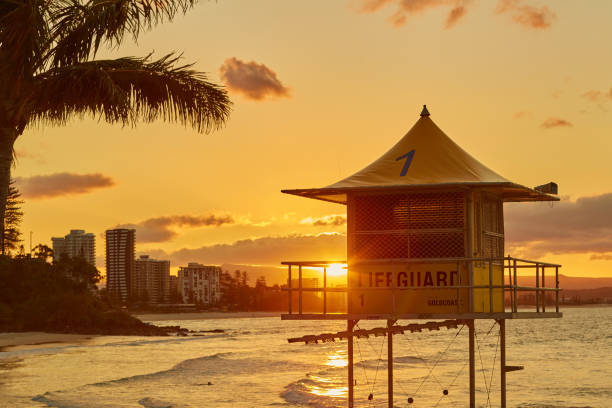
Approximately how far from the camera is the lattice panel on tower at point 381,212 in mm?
17562

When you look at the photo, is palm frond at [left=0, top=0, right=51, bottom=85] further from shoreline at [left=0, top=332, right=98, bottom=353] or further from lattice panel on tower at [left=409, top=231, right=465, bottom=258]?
shoreline at [left=0, top=332, right=98, bottom=353]

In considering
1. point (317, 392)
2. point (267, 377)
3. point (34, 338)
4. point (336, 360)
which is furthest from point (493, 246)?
point (34, 338)

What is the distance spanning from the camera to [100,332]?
88.6 meters

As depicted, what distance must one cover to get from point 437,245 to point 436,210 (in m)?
0.72

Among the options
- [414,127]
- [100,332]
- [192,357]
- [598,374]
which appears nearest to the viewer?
[414,127]

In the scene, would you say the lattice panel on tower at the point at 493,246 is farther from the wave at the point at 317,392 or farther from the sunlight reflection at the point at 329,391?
the sunlight reflection at the point at 329,391

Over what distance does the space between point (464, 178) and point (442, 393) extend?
25.4 metres

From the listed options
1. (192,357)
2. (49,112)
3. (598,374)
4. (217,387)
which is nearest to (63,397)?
(217,387)

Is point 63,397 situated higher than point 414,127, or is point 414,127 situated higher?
point 414,127

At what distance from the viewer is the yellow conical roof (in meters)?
17.1

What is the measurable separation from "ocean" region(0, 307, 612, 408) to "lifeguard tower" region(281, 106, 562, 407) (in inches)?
599

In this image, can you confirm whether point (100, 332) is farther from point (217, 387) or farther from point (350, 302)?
point (350, 302)

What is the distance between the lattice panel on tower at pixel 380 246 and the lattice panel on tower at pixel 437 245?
199 mm

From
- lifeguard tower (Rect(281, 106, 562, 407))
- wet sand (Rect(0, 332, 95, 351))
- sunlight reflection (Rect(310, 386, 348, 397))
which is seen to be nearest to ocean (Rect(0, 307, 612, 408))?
sunlight reflection (Rect(310, 386, 348, 397))
